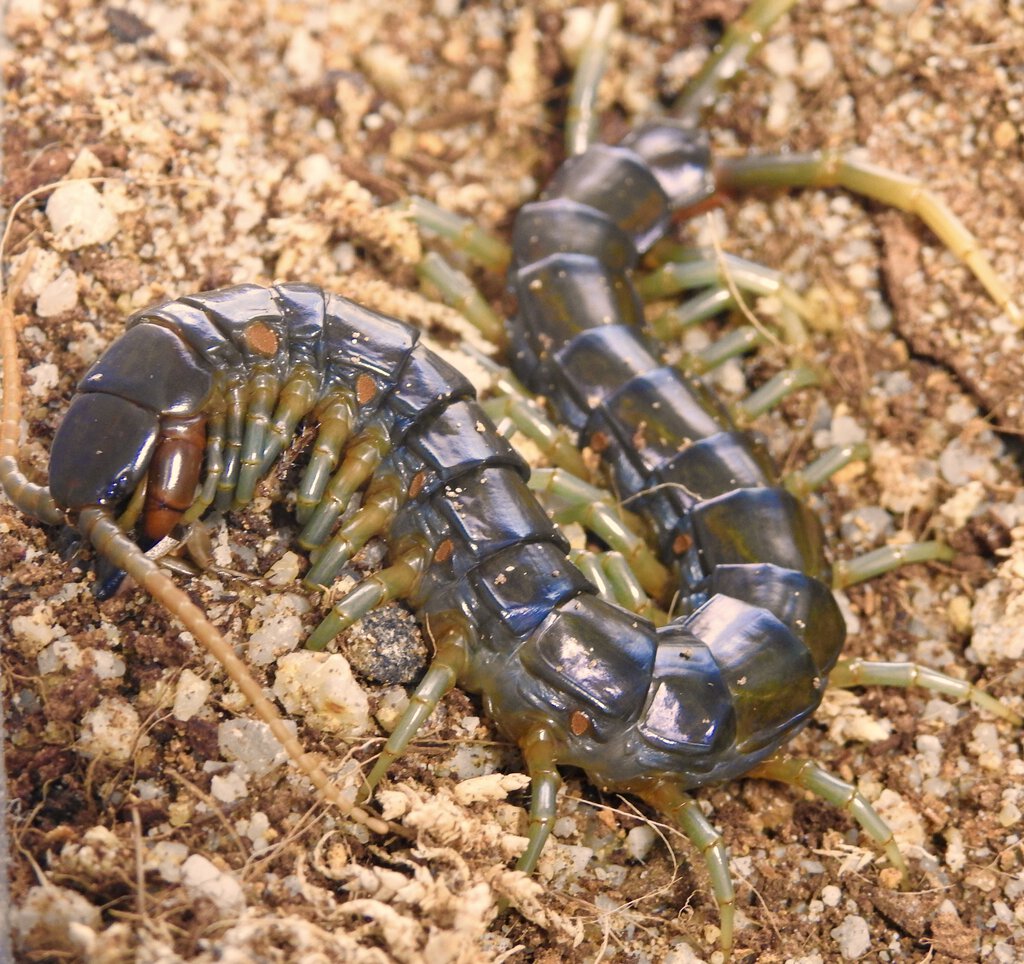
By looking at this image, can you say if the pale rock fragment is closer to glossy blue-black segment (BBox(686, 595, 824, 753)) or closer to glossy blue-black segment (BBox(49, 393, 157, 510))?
glossy blue-black segment (BBox(49, 393, 157, 510))

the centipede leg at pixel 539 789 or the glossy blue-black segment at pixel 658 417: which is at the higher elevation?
the glossy blue-black segment at pixel 658 417

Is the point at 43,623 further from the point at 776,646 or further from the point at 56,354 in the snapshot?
the point at 776,646

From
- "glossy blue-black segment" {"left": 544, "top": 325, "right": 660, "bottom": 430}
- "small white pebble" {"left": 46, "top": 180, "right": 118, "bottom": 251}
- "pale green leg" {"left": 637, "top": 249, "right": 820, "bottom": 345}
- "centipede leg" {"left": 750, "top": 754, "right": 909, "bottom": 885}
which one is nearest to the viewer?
"centipede leg" {"left": 750, "top": 754, "right": 909, "bottom": 885}

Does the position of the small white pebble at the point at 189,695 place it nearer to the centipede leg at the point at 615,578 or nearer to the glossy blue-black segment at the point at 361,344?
the glossy blue-black segment at the point at 361,344

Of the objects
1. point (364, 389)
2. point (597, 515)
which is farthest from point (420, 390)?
Answer: point (597, 515)

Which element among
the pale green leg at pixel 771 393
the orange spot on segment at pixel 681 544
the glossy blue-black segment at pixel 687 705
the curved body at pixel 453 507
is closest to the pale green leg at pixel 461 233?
the curved body at pixel 453 507

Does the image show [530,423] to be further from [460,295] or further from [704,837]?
[704,837]

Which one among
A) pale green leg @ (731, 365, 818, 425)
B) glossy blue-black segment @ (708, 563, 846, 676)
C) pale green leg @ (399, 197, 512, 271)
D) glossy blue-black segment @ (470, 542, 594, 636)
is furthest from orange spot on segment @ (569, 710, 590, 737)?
pale green leg @ (399, 197, 512, 271)
